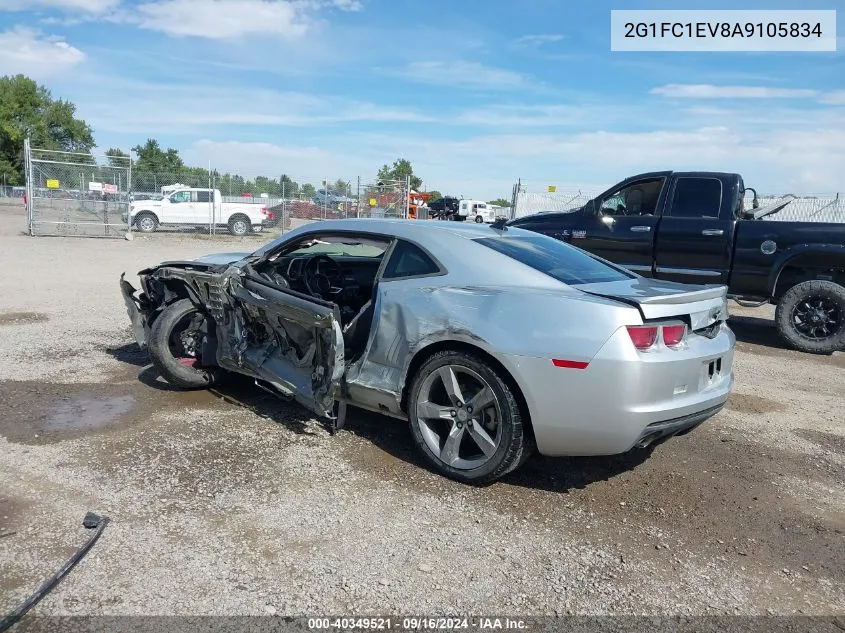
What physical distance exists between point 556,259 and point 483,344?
3.31 feet

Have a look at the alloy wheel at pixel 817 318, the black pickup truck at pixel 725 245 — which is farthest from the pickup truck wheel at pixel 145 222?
the alloy wheel at pixel 817 318

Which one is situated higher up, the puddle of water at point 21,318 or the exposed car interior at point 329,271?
the exposed car interior at point 329,271

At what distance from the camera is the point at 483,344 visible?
145 inches

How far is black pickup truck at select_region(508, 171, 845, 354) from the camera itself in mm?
8031

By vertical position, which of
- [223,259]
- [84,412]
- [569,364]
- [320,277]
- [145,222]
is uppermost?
[145,222]

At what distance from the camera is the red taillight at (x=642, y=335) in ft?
11.1

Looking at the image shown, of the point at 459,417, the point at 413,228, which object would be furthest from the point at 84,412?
the point at 459,417

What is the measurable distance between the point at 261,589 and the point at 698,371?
2482 mm

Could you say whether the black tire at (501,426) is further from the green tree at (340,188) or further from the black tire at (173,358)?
the green tree at (340,188)

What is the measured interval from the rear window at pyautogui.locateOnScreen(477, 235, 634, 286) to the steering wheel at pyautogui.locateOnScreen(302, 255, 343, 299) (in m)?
1.55

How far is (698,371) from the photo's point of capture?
3.64m

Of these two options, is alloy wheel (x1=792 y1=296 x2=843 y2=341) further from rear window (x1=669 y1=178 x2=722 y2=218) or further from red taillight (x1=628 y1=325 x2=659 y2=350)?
red taillight (x1=628 y1=325 x2=659 y2=350)

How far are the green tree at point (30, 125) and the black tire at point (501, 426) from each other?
241ft

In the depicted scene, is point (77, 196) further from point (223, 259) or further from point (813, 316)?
point (813, 316)
